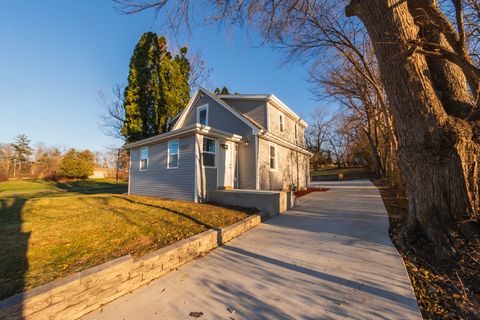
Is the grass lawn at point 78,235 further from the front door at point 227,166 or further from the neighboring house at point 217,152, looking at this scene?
the front door at point 227,166

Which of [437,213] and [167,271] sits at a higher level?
[437,213]

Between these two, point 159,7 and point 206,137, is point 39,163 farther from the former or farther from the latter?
point 159,7

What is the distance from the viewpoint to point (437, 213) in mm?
3420

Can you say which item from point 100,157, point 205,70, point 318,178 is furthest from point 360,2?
point 100,157

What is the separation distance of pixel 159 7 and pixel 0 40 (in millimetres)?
8260

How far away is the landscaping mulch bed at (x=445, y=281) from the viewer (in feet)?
7.36

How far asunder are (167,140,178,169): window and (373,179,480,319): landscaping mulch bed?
832 cm

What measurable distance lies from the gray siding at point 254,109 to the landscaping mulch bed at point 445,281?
9079mm

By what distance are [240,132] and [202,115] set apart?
323 centimetres

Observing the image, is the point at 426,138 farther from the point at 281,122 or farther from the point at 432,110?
the point at 281,122

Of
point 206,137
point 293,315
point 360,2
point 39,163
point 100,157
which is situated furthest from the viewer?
point 100,157

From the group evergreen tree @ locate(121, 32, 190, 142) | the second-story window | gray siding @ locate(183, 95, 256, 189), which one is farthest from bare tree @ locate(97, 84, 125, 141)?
the second-story window

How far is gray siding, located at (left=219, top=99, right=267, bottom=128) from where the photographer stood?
11805 mm

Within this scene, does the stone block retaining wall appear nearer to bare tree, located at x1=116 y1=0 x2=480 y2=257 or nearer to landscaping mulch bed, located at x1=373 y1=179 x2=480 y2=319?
landscaping mulch bed, located at x1=373 y1=179 x2=480 y2=319
